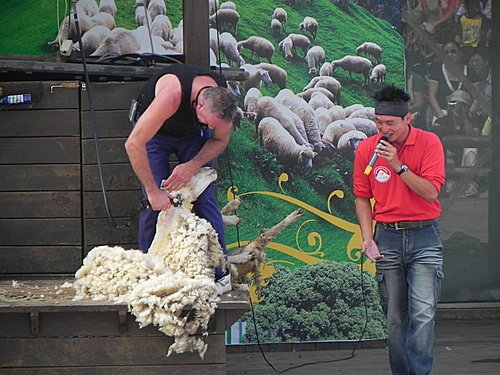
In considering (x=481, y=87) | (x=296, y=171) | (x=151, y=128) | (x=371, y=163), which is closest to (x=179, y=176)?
(x=151, y=128)

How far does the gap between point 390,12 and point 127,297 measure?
3.56 metres

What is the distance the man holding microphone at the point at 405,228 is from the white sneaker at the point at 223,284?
0.85 metres

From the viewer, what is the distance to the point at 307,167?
768 centimetres

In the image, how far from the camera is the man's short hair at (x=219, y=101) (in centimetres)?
544

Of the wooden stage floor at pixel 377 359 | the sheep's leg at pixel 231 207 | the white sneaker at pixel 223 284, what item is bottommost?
the wooden stage floor at pixel 377 359

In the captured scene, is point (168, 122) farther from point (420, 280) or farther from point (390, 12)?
point (390, 12)

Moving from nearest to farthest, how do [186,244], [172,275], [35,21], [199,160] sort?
[172,275], [186,244], [199,160], [35,21]

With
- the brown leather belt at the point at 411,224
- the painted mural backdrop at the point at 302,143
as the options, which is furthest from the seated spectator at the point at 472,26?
the brown leather belt at the point at 411,224

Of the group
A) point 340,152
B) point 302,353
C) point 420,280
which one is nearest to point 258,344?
point 302,353

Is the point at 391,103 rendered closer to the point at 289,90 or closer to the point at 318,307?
the point at 289,90

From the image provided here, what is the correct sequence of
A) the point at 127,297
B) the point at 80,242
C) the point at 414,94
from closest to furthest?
the point at 127,297, the point at 80,242, the point at 414,94

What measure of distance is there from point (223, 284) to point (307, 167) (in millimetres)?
2104

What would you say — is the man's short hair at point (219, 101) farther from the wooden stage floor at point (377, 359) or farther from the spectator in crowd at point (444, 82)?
the spectator in crowd at point (444, 82)

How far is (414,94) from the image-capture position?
8.20 metres
